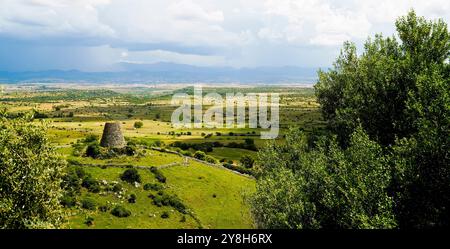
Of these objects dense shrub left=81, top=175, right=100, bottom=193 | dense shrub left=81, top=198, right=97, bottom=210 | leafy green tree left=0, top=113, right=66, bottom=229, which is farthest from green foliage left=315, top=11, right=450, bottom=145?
dense shrub left=81, top=175, right=100, bottom=193

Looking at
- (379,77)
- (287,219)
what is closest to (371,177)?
(287,219)

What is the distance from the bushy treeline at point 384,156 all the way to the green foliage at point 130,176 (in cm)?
4637

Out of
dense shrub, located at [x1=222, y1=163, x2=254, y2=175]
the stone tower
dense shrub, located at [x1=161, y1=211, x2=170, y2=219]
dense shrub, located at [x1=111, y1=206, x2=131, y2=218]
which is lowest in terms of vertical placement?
dense shrub, located at [x1=161, y1=211, x2=170, y2=219]

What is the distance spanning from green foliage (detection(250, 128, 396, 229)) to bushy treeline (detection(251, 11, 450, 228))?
72 millimetres

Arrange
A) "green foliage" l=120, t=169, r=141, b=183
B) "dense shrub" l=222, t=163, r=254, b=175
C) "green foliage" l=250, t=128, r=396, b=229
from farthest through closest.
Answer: "dense shrub" l=222, t=163, r=254, b=175 → "green foliage" l=120, t=169, r=141, b=183 → "green foliage" l=250, t=128, r=396, b=229

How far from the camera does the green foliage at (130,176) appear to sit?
88.1 m

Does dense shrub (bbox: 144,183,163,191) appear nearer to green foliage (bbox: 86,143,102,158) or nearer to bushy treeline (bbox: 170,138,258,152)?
green foliage (bbox: 86,143,102,158)

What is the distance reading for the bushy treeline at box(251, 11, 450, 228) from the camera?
29266mm

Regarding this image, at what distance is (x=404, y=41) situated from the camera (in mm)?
43812

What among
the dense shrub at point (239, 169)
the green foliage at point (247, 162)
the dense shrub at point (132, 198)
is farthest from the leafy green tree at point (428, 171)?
the green foliage at point (247, 162)

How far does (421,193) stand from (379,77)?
1375 centimetres

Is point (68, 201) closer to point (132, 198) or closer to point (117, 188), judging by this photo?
point (117, 188)

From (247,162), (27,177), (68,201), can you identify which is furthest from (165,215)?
(247,162)

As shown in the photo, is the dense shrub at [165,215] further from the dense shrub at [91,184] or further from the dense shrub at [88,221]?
the dense shrub at [91,184]
